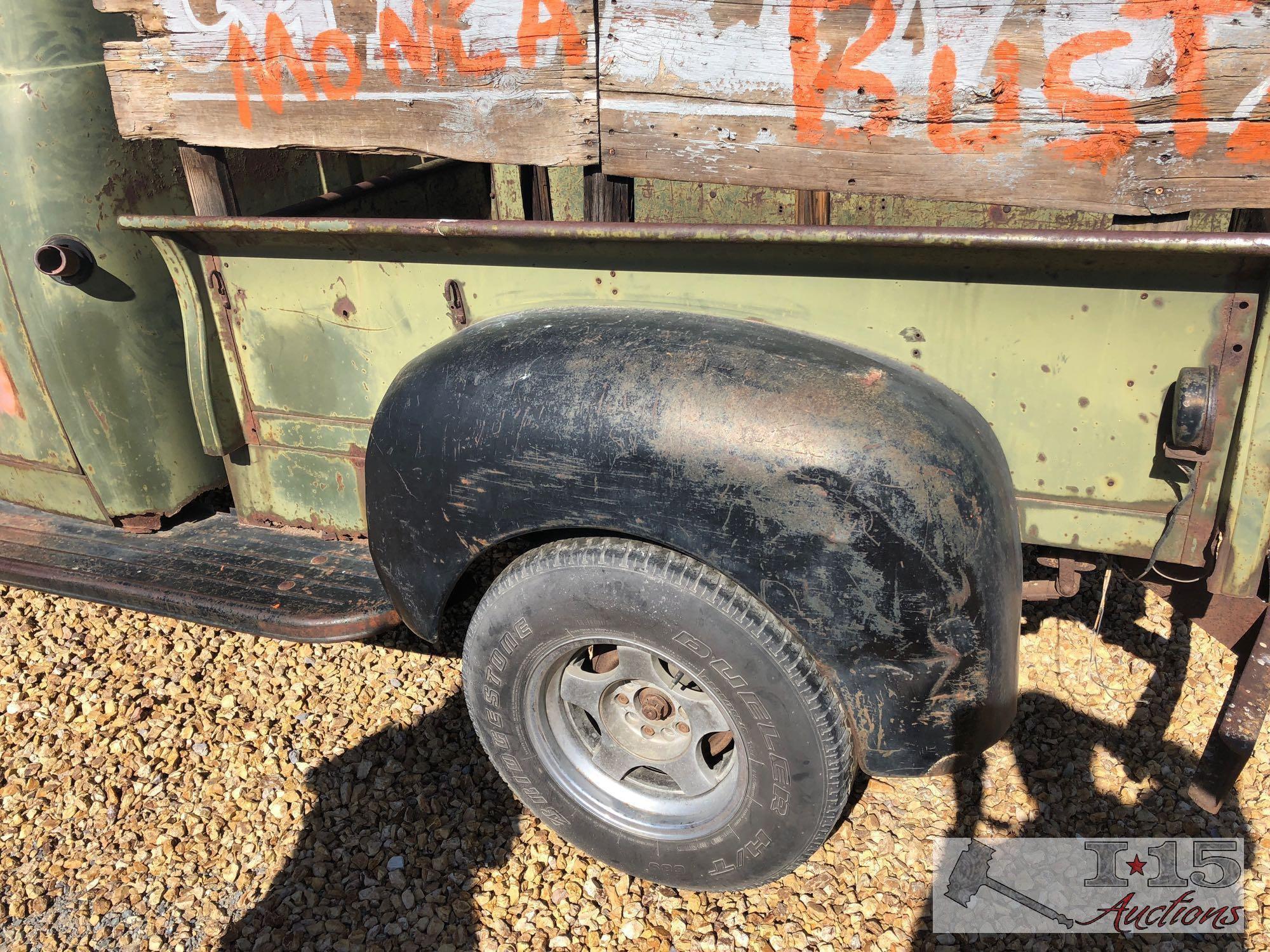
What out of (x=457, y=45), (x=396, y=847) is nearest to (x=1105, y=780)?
(x=396, y=847)

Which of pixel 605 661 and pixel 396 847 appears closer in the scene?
pixel 605 661

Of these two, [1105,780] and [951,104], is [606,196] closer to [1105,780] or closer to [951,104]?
[951,104]

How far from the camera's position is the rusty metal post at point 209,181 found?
8.21 feet

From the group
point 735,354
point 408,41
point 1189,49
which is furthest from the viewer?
point 408,41

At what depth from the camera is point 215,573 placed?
272cm

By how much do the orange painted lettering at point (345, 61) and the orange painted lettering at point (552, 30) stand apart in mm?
428

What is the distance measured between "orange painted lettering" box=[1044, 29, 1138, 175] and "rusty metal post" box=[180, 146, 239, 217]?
6.76 feet

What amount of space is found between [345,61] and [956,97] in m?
1.40

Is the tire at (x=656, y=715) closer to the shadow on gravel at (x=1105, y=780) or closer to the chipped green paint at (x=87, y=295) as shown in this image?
the shadow on gravel at (x=1105, y=780)

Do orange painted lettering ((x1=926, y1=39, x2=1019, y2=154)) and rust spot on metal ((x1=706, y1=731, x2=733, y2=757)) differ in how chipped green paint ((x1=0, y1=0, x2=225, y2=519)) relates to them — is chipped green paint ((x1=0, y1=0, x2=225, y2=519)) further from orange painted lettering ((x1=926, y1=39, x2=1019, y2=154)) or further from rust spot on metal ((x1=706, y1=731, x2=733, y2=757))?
orange painted lettering ((x1=926, y1=39, x2=1019, y2=154))

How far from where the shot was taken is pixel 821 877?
2.42 meters

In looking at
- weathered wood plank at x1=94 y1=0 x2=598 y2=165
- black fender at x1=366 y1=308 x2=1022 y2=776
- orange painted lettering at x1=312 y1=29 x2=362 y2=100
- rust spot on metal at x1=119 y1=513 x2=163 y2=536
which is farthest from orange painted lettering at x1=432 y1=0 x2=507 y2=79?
rust spot on metal at x1=119 y1=513 x2=163 y2=536

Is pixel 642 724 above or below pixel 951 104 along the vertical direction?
below

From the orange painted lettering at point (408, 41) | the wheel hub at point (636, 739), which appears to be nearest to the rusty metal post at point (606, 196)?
the orange painted lettering at point (408, 41)
